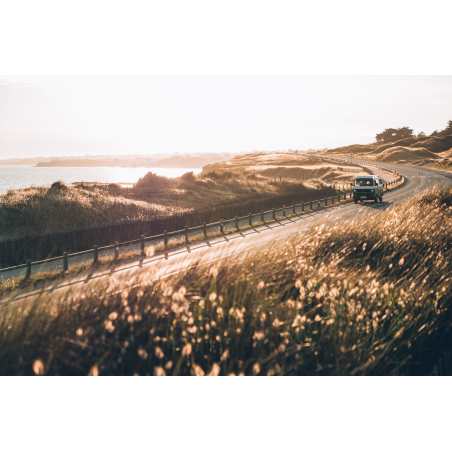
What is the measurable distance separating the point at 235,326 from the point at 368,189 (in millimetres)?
33946

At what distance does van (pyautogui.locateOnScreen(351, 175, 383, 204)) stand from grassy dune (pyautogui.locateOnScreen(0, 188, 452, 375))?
31.0 metres

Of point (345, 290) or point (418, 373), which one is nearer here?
point (418, 373)

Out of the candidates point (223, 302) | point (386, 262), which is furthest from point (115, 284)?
point (386, 262)

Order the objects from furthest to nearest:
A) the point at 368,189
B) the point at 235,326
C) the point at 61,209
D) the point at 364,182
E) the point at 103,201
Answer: the point at 364,182, the point at 368,189, the point at 103,201, the point at 61,209, the point at 235,326

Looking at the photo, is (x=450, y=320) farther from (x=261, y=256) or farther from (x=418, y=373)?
(x=261, y=256)

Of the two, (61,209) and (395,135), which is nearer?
(61,209)

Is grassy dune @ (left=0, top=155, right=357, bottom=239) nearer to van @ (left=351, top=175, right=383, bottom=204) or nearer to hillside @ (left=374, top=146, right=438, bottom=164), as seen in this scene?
van @ (left=351, top=175, right=383, bottom=204)

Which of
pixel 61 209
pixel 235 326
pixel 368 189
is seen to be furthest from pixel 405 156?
pixel 235 326

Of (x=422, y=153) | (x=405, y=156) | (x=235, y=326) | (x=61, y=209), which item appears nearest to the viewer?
(x=235, y=326)

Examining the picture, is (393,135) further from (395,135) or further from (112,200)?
(112,200)

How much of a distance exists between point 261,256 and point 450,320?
3.19m

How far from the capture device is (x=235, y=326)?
473 centimetres

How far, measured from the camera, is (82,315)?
4.75 m

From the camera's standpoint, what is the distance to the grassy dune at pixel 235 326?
4426mm
